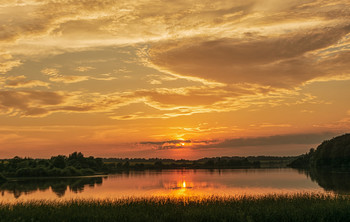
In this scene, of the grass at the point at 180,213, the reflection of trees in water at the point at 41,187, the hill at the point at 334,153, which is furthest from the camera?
the hill at the point at 334,153

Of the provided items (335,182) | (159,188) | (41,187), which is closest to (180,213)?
(159,188)

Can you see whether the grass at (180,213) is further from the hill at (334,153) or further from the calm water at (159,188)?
the hill at (334,153)

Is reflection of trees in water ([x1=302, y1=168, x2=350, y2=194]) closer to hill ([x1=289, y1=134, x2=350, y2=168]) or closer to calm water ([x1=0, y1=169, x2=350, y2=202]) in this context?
calm water ([x1=0, y1=169, x2=350, y2=202])

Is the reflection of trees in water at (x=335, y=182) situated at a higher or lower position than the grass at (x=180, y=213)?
lower

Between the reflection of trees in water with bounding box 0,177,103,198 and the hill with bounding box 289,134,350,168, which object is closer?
the reflection of trees in water with bounding box 0,177,103,198

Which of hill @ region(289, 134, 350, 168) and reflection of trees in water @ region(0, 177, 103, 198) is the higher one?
hill @ region(289, 134, 350, 168)

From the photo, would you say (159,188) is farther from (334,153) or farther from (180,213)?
(334,153)

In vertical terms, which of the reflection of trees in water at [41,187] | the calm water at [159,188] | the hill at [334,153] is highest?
the hill at [334,153]

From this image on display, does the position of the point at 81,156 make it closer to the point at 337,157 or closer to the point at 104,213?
the point at 337,157

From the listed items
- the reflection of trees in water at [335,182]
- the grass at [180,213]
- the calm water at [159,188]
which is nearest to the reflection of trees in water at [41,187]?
the calm water at [159,188]

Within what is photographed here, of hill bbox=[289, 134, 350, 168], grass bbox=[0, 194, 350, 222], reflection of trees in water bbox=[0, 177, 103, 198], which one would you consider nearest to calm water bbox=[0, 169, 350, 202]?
reflection of trees in water bbox=[0, 177, 103, 198]

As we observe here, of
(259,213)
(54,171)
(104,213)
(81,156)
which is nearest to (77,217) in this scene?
(104,213)

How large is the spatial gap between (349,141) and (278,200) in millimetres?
149035

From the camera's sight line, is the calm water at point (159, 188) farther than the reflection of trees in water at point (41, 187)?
No
